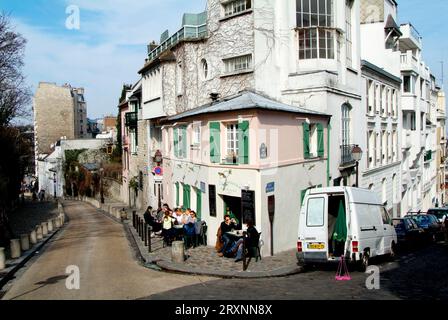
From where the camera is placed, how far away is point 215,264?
51.7 ft

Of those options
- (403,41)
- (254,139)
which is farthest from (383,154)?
(254,139)

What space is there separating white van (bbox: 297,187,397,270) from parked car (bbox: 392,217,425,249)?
7237 millimetres

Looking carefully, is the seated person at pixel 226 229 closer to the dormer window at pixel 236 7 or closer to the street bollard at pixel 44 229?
the dormer window at pixel 236 7

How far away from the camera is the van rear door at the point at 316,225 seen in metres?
14.4

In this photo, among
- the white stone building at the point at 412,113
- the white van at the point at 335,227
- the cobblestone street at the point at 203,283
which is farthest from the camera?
the white stone building at the point at 412,113

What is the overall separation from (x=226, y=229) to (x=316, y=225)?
371cm

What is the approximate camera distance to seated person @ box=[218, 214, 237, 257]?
55.3ft

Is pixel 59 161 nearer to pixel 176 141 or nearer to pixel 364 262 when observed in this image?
pixel 176 141

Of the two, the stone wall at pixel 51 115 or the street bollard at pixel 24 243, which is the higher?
the stone wall at pixel 51 115

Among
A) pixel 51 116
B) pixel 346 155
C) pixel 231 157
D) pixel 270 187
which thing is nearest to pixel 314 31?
pixel 346 155

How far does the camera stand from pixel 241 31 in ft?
78.3

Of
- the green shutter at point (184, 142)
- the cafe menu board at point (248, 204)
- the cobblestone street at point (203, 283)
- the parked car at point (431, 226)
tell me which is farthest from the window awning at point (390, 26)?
the cafe menu board at point (248, 204)

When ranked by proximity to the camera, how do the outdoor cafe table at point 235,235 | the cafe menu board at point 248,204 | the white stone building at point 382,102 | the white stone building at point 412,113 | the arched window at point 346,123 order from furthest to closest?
1. the white stone building at point 412,113
2. the white stone building at point 382,102
3. the arched window at point 346,123
4. the cafe menu board at point 248,204
5. the outdoor cafe table at point 235,235

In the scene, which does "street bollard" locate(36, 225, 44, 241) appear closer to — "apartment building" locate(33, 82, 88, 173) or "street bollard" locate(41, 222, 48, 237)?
"street bollard" locate(41, 222, 48, 237)
